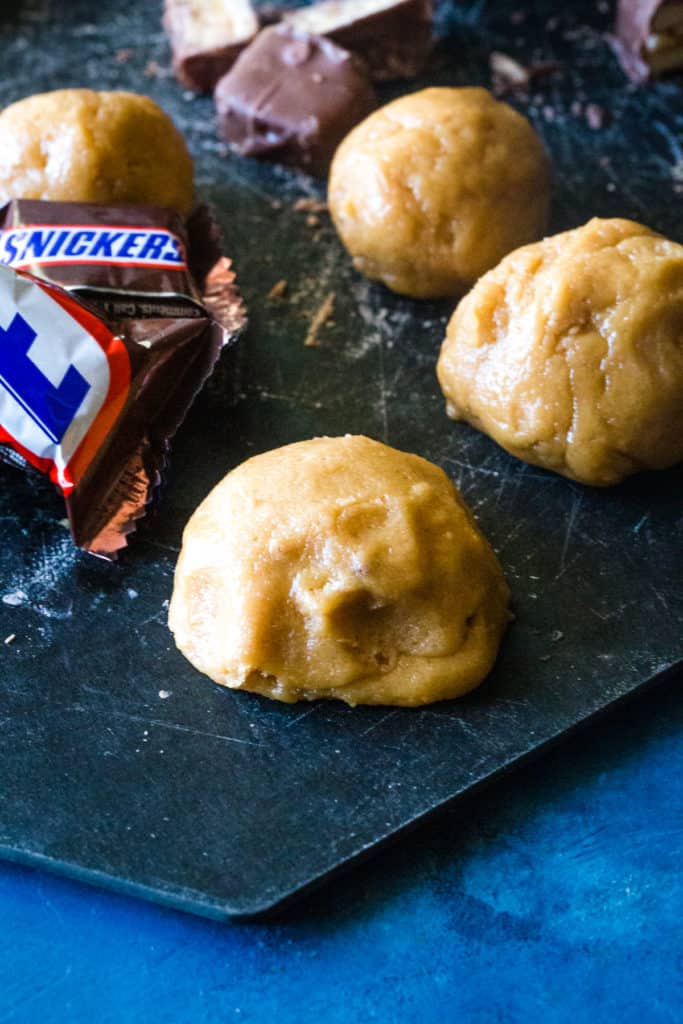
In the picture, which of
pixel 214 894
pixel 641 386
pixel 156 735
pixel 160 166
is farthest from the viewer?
pixel 160 166

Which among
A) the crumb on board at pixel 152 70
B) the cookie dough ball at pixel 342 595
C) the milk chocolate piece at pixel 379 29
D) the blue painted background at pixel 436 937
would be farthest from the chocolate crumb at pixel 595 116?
the blue painted background at pixel 436 937

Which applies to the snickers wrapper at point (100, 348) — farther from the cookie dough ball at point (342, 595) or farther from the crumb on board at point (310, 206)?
the crumb on board at point (310, 206)

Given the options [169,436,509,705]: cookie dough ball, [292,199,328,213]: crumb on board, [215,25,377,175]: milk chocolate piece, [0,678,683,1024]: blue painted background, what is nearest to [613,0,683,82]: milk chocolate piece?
[215,25,377,175]: milk chocolate piece

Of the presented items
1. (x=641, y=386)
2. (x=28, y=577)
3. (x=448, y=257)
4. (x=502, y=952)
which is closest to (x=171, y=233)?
(x=448, y=257)

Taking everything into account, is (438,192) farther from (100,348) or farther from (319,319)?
(100,348)

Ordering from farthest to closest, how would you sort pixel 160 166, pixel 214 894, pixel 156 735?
pixel 160 166 < pixel 156 735 < pixel 214 894

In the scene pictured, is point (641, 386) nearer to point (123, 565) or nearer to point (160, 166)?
point (123, 565)
